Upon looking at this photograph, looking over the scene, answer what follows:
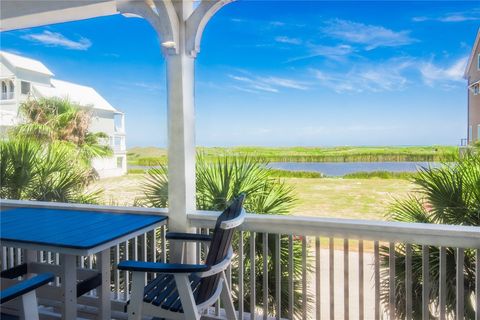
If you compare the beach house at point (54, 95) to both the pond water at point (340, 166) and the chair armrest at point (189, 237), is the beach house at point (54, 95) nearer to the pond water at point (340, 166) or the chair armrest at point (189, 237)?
the pond water at point (340, 166)

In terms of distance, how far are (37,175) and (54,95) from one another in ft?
7.22

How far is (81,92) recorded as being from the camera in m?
6.88

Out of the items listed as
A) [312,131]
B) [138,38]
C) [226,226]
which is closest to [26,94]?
[138,38]

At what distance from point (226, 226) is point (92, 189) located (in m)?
3.52

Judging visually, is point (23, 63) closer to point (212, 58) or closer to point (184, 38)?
point (212, 58)

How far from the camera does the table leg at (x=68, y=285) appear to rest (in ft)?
6.75

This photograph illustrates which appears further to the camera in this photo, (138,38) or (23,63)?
(138,38)

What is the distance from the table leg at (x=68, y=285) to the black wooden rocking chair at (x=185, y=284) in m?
0.44

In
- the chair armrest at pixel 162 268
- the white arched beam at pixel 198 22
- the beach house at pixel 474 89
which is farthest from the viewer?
the beach house at pixel 474 89

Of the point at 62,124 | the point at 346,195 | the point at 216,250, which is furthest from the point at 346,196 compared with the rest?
the point at 62,124

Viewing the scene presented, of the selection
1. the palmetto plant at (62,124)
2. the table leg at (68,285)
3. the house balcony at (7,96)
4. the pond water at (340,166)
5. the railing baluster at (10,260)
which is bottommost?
the railing baluster at (10,260)

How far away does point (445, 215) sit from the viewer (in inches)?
110

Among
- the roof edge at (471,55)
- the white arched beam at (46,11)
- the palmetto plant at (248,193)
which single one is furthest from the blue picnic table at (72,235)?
the roof edge at (471,55)

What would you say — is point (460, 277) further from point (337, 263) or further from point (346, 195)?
point (346, 195)
